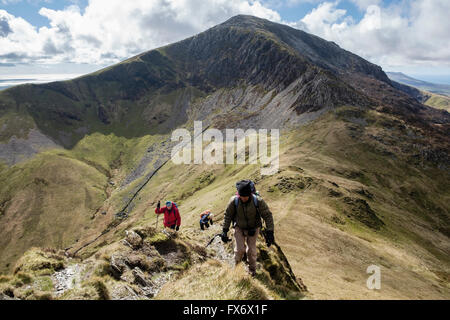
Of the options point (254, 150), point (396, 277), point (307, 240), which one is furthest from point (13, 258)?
point (396, 277)

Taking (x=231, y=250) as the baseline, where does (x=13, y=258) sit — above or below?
below

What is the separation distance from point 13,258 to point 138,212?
61.6 metres

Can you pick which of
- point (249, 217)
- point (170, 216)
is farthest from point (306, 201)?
point (249, 217)

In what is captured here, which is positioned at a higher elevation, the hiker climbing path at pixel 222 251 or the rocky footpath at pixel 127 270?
the rocky footpath at pixel 127 270

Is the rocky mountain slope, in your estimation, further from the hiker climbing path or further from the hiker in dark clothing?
the hiker in dark clothing

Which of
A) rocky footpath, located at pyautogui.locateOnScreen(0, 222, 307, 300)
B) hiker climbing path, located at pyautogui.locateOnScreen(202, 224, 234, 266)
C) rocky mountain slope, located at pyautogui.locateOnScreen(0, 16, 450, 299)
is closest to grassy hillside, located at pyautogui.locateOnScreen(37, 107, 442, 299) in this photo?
rocky mountain slope, located at pyautogui.locateOnScreen(0, 16, 450, 299)

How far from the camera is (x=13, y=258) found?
420 ft

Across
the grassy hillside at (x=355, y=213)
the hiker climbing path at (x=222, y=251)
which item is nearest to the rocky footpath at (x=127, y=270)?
the hiker climbing path at (x=222, y=251)

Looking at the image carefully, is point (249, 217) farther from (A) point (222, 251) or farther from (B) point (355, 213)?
(B) point (355, 213)

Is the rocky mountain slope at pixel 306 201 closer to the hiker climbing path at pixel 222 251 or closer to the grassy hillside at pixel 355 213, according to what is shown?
the grassy hillside at pixel 355 213

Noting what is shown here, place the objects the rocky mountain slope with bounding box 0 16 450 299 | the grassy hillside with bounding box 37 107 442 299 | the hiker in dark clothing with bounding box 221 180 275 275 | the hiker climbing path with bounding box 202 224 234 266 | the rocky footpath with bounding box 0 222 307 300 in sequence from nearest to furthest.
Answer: the rocky footpath with bounding box 0 222 307 300 < the hiker in dark clothing with bounding box 221 180 275 275 < the hiker climbing path with bounding box 202 224 234 266 < the rocky mountain slope with bounding box 0 16 450 299 < the grassy hillside with bounding box 37 107 442 299

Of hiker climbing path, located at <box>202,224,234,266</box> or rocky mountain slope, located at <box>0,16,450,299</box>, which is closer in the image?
hiker climbing path, located at <box>202,224,234,266</box>

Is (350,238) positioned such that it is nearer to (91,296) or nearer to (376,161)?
(91,296)

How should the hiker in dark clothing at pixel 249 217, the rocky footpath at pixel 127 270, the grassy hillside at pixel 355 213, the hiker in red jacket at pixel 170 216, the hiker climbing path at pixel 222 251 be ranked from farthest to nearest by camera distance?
the grassy hillside at pixel 355 213, the hiker in red jacket at pixel 170 216, the hiker climbing path at pixel 222 251, the hiker in dark clothing at pixel 249 217, the rocky footpath at pixel 127 270
